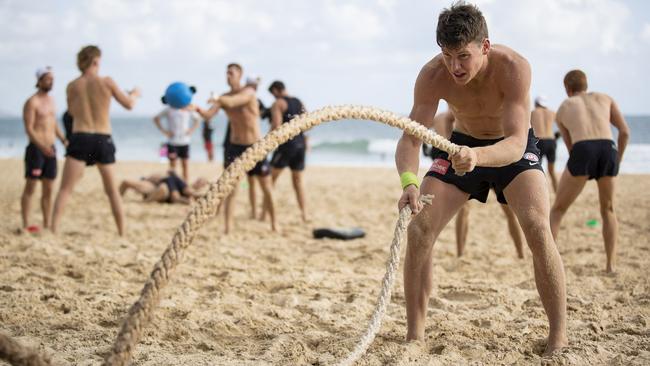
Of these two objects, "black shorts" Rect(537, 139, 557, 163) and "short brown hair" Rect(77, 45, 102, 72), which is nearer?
"short brown hair" Rect(77, 45, 102, 72)

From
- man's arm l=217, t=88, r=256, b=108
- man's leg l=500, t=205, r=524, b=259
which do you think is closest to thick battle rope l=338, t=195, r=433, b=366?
man's leg l=500, t=205, r=524, b=259

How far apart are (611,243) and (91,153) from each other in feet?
17.7

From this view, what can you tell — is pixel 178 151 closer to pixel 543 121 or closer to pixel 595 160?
pixel 543 121

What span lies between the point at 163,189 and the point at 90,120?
3895 millimetres

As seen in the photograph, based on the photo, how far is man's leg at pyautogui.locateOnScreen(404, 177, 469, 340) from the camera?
3.44 meters

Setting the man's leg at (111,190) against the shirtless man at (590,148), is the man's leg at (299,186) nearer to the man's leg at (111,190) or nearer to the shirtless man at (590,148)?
the man's leg at (111,190)

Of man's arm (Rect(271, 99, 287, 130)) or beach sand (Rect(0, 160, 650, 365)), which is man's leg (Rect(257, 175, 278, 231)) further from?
man's arm (Rect(271, 99, 287, 130))

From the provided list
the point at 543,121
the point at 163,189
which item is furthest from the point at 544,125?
the point at 163,189

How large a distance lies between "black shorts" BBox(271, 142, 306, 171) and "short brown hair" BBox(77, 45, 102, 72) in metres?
2.68

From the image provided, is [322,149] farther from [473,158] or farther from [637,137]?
[473,158]

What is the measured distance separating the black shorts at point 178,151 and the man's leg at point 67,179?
4698mm

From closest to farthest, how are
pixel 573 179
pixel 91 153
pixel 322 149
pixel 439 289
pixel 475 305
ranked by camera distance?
pixel 475 305, pixel 439 289, pixel 573 179, pixel 91 153, pixel 322 149

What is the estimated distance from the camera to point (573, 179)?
5516mm

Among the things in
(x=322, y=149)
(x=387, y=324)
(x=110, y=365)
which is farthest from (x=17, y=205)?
(x=322, y=149)
